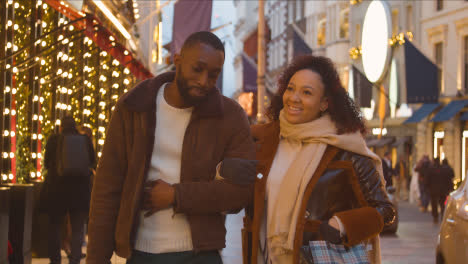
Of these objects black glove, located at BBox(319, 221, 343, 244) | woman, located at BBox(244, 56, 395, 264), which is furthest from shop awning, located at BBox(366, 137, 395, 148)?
black glove, located at BBox(319, 221, 343, 244)

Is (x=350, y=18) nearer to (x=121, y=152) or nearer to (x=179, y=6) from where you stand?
(x=179, y=6)

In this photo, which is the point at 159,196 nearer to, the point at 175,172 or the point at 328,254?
the point at 175,172

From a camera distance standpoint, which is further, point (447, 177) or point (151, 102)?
point (447, 177)

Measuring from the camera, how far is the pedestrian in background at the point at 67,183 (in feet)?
32.4

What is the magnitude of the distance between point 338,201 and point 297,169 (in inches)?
11.2

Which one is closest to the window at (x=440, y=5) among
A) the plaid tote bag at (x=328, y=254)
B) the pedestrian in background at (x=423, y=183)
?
the pedestrian in background at (x=423, y=183)

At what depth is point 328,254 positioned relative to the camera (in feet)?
15.1

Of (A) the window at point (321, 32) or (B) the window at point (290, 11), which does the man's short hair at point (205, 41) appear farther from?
(B) the window at point (290, 11)

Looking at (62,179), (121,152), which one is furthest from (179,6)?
(121,152)

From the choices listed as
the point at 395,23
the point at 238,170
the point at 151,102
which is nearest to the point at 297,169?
the point at 238,170

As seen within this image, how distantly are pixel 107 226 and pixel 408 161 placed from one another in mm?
40035

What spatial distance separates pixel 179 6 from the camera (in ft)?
86.8

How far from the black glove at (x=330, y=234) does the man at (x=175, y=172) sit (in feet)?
3.25

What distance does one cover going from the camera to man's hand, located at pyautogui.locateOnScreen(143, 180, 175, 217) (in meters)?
3.53
